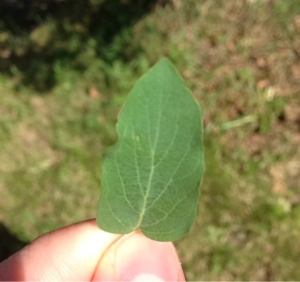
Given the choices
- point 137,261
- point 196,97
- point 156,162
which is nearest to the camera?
point 156,162

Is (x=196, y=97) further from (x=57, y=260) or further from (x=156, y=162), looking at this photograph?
(x=156, y=162)

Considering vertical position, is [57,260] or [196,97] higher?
[57,260]

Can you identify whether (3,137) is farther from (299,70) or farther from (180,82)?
(180,82)

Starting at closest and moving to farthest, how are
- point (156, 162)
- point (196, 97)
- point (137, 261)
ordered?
point (156, 162), point (137, 261), point (196, 97)

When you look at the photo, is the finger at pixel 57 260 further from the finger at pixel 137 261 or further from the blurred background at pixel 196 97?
the blurred background at pixel 196 97

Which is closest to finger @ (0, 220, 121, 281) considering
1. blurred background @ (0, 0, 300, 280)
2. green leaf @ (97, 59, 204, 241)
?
green leaf @ (97, 59, 204, 241)

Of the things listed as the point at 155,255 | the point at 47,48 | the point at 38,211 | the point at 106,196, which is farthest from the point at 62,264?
the point at 47,48

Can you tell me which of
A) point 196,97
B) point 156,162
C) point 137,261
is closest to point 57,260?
point 137,261
